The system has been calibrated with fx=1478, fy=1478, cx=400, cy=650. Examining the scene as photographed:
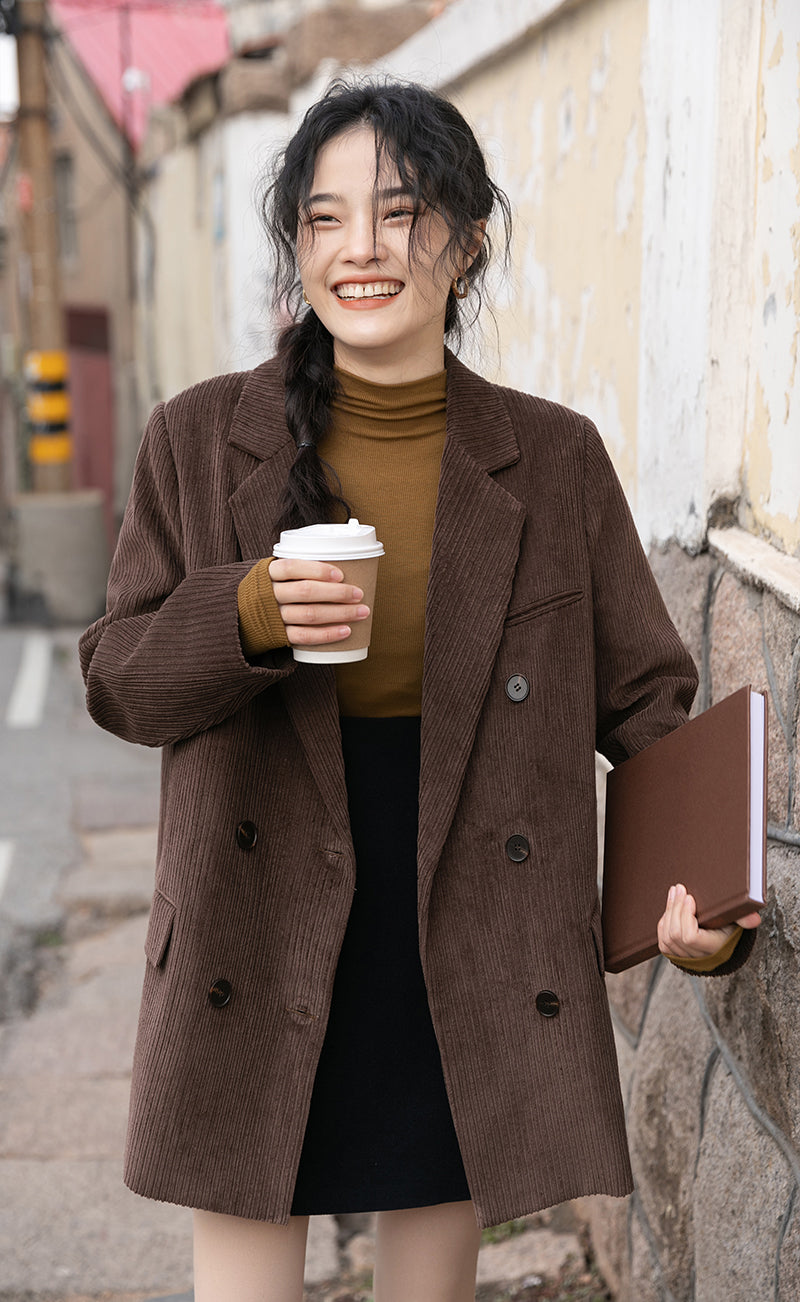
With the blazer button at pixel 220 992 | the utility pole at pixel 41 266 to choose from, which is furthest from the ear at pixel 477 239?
the utility pole at pixel 41 266

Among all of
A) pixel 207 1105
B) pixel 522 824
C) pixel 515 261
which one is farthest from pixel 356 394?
pixel 515 261

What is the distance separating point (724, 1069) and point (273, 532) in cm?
102

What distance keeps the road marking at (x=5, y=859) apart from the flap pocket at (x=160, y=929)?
11.6ft

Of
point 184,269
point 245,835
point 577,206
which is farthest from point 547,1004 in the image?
point 184,269

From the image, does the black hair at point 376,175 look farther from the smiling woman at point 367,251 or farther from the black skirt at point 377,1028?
the black skirt at point 377,1028

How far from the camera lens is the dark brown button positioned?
1805 mm

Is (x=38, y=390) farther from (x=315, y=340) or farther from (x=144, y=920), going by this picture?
(x=315, y=340)

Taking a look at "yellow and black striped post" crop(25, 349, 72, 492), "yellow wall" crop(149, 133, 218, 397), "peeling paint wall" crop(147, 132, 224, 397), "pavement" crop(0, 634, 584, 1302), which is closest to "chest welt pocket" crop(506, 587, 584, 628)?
"pavement" crop(0, 634, 584, 1302)

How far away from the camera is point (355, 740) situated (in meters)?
1.81

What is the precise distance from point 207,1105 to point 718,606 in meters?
1.03

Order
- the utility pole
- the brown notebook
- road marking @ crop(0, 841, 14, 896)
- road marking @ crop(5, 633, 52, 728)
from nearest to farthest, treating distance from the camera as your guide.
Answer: the brown notebook → road marking @ crop(0, 841, 14, 896) → road marking @ crop(5, 633, 52, 728) → the utility pole

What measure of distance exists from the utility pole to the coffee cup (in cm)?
1054

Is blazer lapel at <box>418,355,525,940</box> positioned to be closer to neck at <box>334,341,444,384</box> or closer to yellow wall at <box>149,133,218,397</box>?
neck at <box>334,341,444,384</box>

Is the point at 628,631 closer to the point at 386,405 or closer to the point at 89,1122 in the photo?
the point at 386,405
